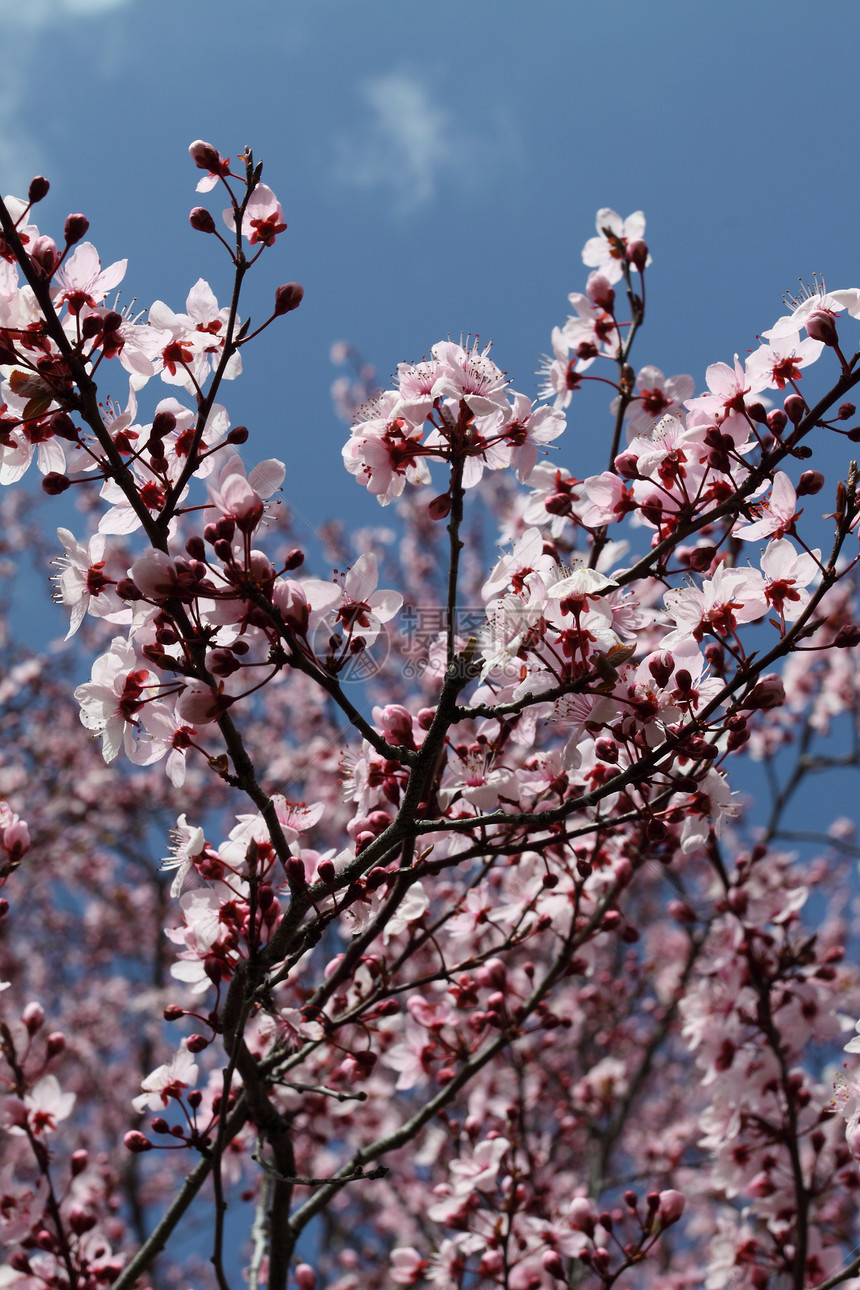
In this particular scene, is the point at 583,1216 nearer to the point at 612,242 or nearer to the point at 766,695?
the point at 766,695

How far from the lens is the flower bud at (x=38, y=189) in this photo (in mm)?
1792

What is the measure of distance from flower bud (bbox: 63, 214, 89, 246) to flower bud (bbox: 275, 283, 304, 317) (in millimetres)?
401

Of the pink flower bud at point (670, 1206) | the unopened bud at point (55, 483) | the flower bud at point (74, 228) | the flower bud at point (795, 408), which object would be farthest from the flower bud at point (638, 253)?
the pink flower bud at point (670, 1206)

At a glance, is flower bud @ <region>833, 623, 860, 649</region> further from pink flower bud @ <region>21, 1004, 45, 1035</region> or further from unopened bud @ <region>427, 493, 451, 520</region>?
pink flower bud @ <region>21, 1004, 45, 1035</region>

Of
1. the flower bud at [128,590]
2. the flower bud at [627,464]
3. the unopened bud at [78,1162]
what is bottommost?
the unopened bud at [78,1162]

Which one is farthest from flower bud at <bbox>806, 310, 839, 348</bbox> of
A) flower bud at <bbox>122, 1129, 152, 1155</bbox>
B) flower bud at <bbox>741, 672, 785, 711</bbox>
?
flower bud at <bbox>122, 1129, 152, 1155</bbox>

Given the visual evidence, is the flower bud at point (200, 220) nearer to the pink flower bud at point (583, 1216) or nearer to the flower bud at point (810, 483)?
the flower bud at point (810, 483)

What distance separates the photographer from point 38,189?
1793mm

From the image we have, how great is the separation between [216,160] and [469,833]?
1.60 metres

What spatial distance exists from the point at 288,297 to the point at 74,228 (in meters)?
0.44

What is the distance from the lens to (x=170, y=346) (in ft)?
6.68

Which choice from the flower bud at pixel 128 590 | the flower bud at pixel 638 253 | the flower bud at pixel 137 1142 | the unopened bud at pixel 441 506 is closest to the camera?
the flower bud at pixel 128 590

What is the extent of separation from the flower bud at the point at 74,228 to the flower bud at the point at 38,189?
0.22 feet

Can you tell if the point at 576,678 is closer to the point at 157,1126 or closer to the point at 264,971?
the point at 264,971
